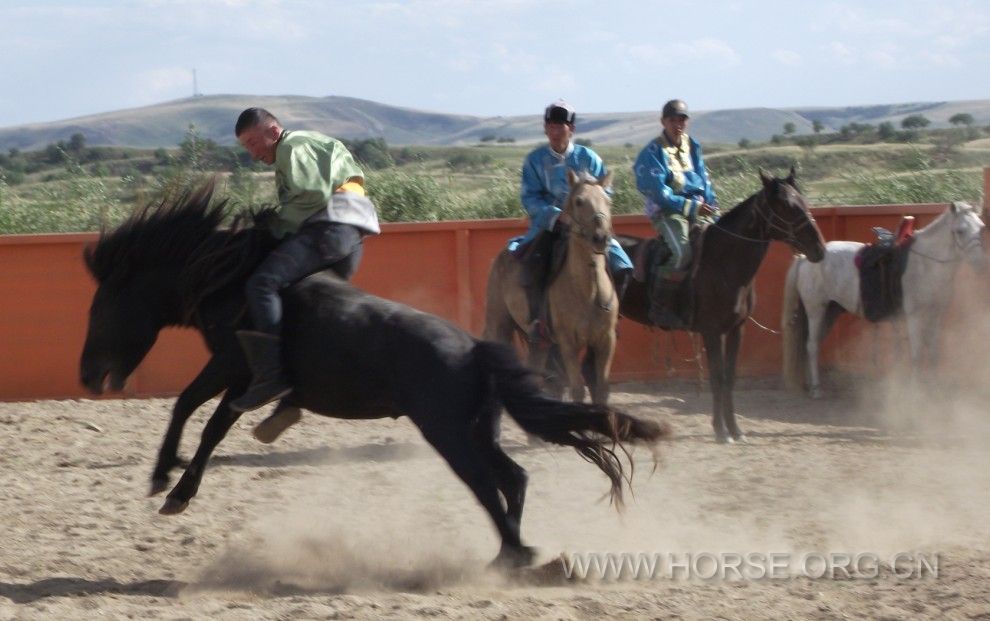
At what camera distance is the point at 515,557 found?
505 cm

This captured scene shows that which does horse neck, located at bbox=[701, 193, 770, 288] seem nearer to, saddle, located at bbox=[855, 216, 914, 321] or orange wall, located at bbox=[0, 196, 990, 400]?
→ saddle, located at bbox=[855, 216, 914, 321]

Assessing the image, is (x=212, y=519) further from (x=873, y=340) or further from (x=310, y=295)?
(x=873, y=340)

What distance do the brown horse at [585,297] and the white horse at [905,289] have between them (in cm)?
288

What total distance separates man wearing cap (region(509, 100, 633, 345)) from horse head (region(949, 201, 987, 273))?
2.95 metres

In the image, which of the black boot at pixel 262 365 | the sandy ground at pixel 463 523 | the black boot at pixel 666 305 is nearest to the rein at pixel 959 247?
the sandy ground at pixel 463 523

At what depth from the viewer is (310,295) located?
5578mm

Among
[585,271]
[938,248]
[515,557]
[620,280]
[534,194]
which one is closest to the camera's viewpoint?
[515,557]

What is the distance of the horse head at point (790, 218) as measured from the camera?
8914mm

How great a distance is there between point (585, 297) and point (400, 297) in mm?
3271

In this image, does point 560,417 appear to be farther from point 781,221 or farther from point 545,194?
point 781,221

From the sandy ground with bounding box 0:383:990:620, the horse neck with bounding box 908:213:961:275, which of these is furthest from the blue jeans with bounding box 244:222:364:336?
the horse neck with bounding box 908:213:961:275

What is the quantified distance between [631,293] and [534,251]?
1.39 metres

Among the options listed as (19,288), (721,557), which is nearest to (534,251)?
(721,557)

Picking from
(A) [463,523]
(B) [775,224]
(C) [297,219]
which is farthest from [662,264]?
(C) [297,219]
